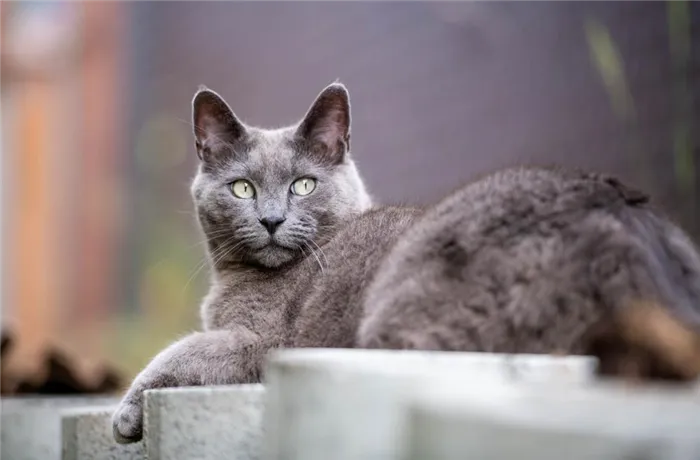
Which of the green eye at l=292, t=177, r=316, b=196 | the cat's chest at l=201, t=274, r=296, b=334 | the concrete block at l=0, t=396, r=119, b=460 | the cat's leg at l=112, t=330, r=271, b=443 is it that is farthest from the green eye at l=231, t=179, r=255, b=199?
the concrete block at l=0, t=396, r=119, b=460

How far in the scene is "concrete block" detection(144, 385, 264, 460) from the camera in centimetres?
166

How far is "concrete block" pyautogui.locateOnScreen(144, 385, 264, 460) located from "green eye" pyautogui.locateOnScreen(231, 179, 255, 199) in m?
0.92

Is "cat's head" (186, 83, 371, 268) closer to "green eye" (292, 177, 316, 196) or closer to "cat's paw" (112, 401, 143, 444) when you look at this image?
"green eye" (292, 177, 316, 196)

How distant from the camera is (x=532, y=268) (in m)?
1.54

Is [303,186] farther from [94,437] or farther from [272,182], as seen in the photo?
[94,437]

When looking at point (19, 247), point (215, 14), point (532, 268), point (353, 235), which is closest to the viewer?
point (532, 268)

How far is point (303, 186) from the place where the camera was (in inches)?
100

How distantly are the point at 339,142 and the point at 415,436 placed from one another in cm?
173

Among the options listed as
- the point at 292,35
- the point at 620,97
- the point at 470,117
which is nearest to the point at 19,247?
the point at 292,35

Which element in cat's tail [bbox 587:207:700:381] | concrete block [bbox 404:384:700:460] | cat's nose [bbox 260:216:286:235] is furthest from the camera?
cat's nose [bbox 260:216:286:235]

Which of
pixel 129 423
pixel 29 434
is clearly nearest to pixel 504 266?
pixel 129 423

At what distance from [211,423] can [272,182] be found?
973 mm

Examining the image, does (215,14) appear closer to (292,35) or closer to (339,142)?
(292,35)

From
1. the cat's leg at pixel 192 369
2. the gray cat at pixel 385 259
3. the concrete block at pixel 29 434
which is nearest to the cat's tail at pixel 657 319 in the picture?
the gray cat at pixel 385 259
